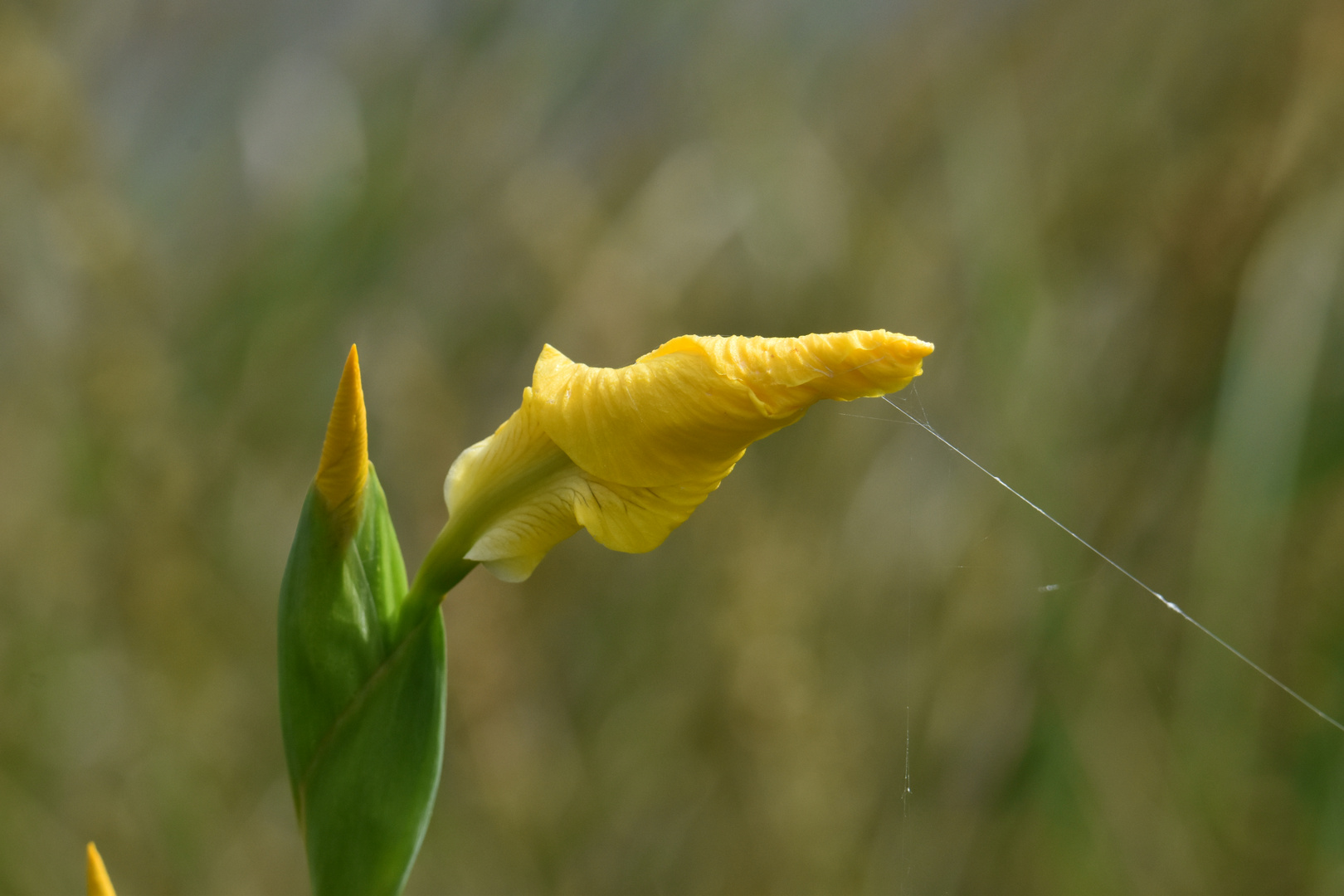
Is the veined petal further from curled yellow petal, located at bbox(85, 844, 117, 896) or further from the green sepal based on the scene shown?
curled yellow petal, located at bbox(85, 844, 117, 896)

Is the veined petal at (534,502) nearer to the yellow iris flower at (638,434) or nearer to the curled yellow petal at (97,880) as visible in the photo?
the yellow iris flower at (638,434)

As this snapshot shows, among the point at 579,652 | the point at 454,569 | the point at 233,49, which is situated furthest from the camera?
the point at 233,49

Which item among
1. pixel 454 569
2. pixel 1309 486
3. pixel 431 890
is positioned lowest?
pixel 431 890

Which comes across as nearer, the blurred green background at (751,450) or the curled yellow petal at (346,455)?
the curled yellow petal at (346,455)

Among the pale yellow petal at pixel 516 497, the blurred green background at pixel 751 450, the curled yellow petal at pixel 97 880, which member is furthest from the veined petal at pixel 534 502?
the blurred green background at pixel 751 450

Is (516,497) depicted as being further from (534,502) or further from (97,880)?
(97,880)

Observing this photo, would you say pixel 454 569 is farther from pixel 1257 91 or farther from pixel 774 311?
pixel 1257 91

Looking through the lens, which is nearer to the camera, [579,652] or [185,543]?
[185,543]

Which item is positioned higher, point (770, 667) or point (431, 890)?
point (770, 667)

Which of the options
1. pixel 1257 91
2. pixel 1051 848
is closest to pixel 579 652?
pixel 1051 848
